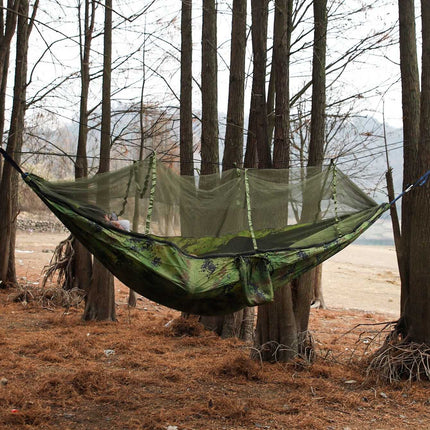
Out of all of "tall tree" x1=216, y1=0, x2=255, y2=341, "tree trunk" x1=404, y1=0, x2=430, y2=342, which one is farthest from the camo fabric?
"tall tree" x1=216, y1=0, x2=255, y2=341

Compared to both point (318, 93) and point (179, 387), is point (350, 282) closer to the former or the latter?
point (318, 93)

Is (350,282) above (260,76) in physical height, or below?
below

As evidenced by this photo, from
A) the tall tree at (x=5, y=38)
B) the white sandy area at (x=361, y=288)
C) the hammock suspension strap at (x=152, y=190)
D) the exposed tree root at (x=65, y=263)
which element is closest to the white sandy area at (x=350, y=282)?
the white sandy area at (x=361, y=288)

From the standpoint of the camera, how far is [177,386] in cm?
381

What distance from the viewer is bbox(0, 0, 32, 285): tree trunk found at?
7.95 m

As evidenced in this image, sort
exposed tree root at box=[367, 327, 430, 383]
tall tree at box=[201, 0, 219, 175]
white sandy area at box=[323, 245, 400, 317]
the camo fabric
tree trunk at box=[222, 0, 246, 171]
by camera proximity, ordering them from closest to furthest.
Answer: the camo fabric → exposed tree root at box=[367, 327, 430, 383] → tree trunk at box=[222, 0, 246, 171] → tall tree at box=[201, 0, 219, 175] → white sandy area at box=[323, 245, 400, 317]

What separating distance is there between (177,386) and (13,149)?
17.7ft

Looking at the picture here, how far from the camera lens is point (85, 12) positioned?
7816 millimetres

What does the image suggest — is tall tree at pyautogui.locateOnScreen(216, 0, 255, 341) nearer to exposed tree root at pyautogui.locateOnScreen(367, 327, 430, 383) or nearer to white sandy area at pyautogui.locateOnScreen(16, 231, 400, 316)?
exposed tree root at pyautogui.locateOnScreen(367, 327, 430, 383)

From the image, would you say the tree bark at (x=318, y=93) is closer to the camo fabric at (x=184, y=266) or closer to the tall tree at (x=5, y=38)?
the camo fabric at (x=184, y=266)

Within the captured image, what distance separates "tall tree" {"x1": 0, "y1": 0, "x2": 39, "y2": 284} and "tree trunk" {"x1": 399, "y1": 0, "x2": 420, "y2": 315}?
5601 millimetres

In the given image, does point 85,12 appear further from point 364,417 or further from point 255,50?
point 364,417

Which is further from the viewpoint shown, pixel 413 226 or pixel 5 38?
pixel 5 38

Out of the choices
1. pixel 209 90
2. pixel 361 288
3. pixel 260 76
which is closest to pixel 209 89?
pixel 209 90
